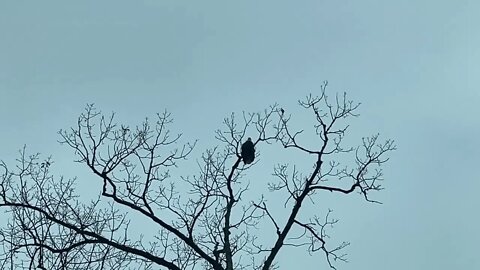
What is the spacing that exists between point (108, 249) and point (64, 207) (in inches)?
43.0

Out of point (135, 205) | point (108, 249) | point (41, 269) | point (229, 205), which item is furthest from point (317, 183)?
point (41, 269)

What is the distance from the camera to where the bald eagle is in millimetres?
10633

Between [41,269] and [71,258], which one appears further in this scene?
[71,258]

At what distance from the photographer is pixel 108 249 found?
11.0m

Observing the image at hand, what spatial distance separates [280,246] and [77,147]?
3078 millimetres

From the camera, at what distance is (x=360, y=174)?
10.5m

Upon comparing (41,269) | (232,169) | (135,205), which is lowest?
(41,269)

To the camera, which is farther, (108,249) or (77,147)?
(108,249)

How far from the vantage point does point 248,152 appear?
35.1 feet

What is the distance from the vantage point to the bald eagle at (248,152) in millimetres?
10633

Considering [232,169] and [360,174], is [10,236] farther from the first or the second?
[360,174]

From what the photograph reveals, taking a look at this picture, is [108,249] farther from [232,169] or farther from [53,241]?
[232,169]

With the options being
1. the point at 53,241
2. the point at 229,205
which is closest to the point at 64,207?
the point at 53,241

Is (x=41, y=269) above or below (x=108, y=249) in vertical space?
below
